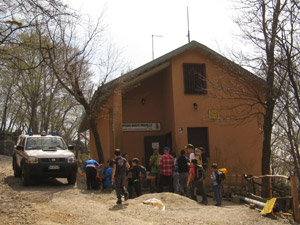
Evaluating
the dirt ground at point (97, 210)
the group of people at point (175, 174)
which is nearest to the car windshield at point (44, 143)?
the group of people at point (175, 174)

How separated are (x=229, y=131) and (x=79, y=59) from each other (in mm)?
8058

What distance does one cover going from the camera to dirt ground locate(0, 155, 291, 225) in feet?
26.3

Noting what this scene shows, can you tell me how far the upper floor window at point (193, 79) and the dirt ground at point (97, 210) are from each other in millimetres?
7459

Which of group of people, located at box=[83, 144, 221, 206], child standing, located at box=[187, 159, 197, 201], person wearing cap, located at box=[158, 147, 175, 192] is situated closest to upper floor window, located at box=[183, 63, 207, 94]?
group of people, located at box=[83, 144, 221, 206]

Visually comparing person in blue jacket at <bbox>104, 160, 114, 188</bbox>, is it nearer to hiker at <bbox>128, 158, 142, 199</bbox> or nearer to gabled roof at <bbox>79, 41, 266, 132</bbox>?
hiker at <bbox>128, 158, 142, 199</bbox>

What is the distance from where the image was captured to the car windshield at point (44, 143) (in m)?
13.1

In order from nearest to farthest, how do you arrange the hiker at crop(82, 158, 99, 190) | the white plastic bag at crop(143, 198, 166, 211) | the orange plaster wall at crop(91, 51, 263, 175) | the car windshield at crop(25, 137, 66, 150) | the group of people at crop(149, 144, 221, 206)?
the white plastic bag at crop(143, 198, 166, 211)
the group of people at crop(149, 144, 221, 206)
the hiker at crop(82, 158, 99, 190)
the car windshield at crop(25, 137, 66, 150)
the orange plaster wall at crop(91, 51, 263, 175)

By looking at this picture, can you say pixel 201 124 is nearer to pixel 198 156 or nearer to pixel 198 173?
pixel 198 156

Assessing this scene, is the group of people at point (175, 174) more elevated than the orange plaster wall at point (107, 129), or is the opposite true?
the orange plaster wall at point (107, 129)

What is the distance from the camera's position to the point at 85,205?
31.6 ft

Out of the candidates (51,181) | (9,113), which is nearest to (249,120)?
(51,181)

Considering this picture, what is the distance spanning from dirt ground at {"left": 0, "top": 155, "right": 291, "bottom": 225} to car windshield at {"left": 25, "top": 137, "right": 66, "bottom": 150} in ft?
5.60

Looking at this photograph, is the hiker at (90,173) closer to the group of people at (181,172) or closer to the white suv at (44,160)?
the white suv at (44,160)

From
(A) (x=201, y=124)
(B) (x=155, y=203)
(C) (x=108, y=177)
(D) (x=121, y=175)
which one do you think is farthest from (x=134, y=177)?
(A) (x=201, y=124)
